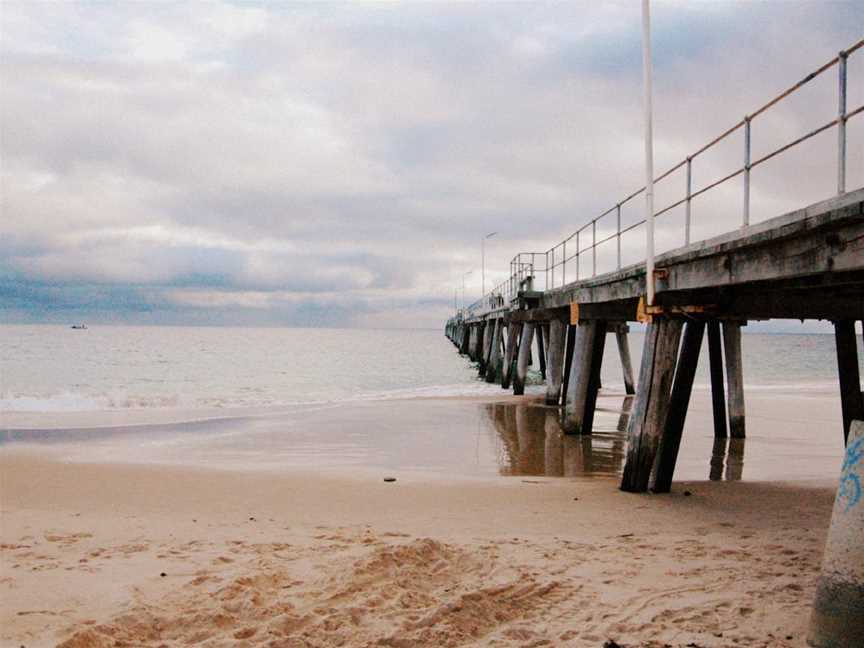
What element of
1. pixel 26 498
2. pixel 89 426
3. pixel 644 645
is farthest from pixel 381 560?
pixel 89 426

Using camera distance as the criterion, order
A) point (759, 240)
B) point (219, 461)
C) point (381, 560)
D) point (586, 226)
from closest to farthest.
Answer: point (381, 560) < point (759, 240) < point (219, 461) < point (586, 226)

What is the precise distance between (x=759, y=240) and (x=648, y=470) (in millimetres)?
3477

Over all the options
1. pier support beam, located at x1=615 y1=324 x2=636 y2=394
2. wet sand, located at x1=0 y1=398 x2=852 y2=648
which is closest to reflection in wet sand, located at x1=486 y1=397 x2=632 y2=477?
wet sand, located at x1=0 y1=398 x2=852 y2=648

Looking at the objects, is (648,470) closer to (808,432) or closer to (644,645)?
(644,645)

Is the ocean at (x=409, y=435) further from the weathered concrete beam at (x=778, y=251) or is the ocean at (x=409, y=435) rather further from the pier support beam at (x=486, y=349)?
the pier support beam at (x=486, y=349)

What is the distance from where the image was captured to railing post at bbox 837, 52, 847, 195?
15.6 ft

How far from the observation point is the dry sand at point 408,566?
3.96m

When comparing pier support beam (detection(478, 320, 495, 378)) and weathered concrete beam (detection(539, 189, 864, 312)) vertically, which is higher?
weathered concrete beam (detection(539, 189, 864, 312))

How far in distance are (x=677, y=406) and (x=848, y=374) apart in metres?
4.39

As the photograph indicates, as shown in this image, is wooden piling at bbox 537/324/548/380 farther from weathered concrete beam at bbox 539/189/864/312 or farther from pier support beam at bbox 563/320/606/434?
weathered concrete beam at bbox 539/189/864/312

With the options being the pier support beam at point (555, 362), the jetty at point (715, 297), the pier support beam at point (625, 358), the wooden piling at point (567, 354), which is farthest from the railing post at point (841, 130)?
the pier support beam at point (625, 358)

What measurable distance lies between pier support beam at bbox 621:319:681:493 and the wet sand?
38cm

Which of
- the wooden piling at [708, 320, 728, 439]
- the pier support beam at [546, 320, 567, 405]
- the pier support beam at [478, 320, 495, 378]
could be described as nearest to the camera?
the wooden piling at [708, 320, 728, 439]

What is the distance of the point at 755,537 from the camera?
6059 mm
